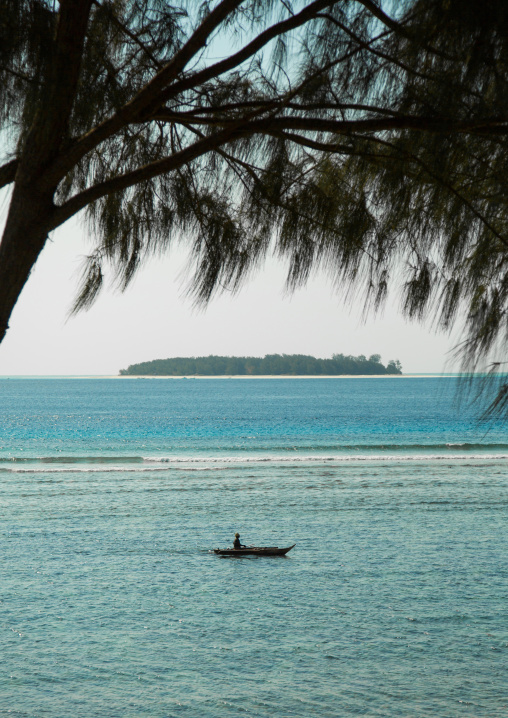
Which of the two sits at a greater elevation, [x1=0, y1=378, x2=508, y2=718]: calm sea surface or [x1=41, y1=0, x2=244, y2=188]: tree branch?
[x1=41, y1=0, x2=244, y2=188]: tree branch

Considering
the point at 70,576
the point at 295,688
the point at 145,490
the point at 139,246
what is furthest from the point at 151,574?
the point at 139,246

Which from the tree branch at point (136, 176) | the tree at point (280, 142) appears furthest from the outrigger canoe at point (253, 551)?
the tree branch at point (136, 176)

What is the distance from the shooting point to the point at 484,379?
2631mm

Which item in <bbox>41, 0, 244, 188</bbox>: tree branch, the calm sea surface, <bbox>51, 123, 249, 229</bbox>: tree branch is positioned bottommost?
the calm sea surface

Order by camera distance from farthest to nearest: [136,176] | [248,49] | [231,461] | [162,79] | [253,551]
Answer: [231,461] → [253,551] → [248,49] → [136,176] → [162,79]

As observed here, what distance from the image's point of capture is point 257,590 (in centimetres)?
1524

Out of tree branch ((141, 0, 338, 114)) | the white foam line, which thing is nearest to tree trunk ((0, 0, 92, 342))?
tree branch ((141, 0, 338, 114))

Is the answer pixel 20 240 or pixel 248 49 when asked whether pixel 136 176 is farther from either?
pixel 248 49

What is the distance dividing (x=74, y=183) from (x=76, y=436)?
4984 cm

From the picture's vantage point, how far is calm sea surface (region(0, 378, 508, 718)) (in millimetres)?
10062

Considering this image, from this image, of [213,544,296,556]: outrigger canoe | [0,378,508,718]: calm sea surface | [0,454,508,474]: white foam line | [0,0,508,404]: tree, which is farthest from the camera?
[0,454,508,474]: white foam line

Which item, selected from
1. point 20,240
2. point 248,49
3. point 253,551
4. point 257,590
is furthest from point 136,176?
point 253,551

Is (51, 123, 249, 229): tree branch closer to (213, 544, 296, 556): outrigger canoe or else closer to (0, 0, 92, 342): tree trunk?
(0, 0, 92, 342): tree trunk

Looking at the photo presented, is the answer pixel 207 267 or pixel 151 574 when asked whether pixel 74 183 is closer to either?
pixel 207 267
